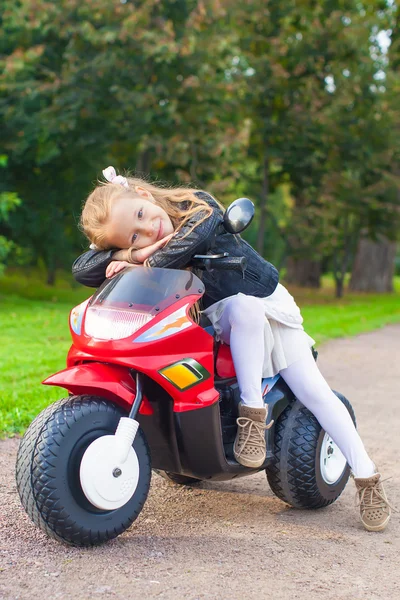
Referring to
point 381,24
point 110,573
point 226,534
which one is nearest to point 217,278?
point 226,534

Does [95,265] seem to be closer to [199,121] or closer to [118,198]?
[118,198]

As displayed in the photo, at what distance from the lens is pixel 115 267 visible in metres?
3.22

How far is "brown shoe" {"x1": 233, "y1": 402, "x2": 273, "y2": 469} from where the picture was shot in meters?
3.28

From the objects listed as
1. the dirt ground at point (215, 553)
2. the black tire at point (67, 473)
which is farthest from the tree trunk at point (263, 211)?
the black tire at point (67, 473)

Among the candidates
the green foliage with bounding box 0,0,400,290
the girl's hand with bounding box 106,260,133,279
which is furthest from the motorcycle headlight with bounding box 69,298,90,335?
the green foliage with bounding box 0,0,400,290

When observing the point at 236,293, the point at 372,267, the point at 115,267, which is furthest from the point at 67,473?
the point at 372,267

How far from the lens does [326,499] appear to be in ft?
12.2

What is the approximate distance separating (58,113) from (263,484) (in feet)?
31.9

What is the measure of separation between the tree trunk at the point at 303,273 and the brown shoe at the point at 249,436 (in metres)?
17.0

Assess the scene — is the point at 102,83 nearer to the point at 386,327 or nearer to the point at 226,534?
the point at 386,327

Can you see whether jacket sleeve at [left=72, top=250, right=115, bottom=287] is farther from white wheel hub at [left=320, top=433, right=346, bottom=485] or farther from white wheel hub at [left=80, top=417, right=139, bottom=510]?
white wheel hub at [left=320, top=433, right=346, bottom=485]

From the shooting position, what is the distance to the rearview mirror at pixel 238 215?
3.12 meters

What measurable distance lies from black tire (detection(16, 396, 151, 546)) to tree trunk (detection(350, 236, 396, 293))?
18.3 metres

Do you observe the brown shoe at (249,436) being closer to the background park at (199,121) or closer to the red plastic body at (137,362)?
the red plastic body at (137,362)
